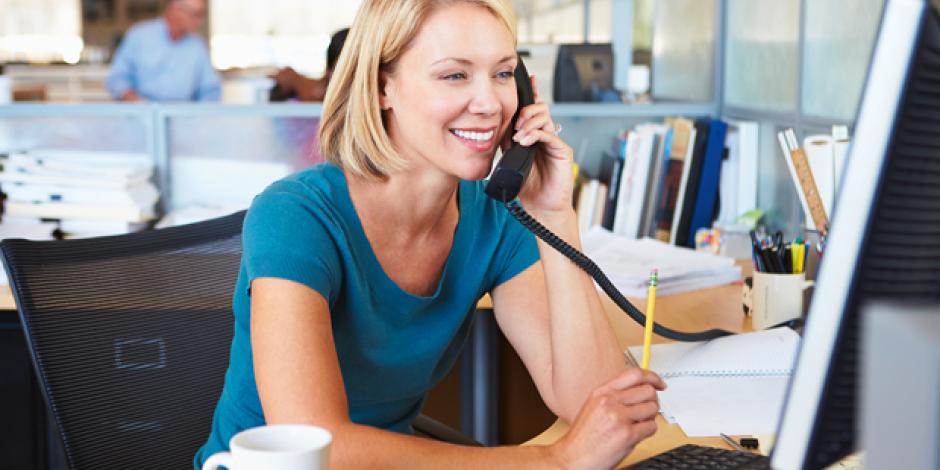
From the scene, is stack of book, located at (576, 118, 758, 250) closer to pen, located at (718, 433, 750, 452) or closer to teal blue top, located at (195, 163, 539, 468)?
teal blue top, located at (195, 163, 539, 468)

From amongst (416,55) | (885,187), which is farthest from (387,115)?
(885,187)

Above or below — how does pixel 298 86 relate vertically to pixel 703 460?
above

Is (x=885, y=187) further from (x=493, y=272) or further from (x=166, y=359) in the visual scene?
(x=166, y=359)

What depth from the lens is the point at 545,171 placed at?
1.43 metres

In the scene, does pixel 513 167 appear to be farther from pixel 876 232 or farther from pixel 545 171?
pixel 876 232

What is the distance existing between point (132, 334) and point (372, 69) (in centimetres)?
47

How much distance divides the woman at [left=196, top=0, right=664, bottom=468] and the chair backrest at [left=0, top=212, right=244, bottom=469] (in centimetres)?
8

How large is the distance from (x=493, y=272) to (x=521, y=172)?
0.18 metres

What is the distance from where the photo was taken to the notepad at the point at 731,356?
1.34 meters

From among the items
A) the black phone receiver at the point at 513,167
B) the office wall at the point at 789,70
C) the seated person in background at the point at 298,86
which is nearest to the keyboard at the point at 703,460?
the black phone receiver at the point at 513,167

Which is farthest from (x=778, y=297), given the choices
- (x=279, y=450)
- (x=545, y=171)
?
(x=279, y=450)

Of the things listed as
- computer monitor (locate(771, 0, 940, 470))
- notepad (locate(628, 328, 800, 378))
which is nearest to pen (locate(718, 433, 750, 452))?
notepad (locate(628, 328, 800, 378))

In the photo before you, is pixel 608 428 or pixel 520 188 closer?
pixel 608 428

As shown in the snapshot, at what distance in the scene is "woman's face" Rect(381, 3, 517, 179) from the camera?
127cm
